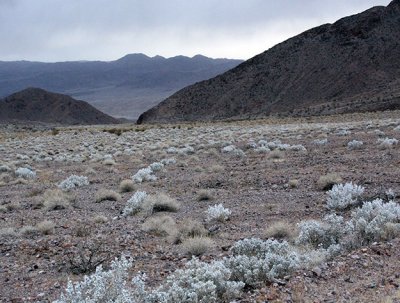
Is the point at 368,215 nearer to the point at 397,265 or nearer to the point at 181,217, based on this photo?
the point at 397,265

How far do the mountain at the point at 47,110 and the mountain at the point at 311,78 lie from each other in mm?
53034

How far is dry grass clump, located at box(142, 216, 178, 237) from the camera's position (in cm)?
955

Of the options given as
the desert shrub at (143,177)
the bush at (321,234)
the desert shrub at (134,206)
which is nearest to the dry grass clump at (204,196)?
the desert shrub at (134,206)

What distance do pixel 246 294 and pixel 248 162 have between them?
1419 cm

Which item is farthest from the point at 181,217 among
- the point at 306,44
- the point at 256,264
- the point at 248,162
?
the point at 306,44

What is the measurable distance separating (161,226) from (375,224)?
4.09 metres

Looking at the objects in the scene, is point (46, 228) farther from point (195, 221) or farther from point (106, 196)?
point (106, 196)

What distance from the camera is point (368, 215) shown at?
27.3 feet

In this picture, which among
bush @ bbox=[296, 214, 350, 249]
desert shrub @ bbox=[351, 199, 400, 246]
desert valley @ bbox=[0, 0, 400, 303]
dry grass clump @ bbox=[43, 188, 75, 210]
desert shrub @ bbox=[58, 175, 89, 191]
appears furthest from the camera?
desert shrub @ bbox=[58, 175, 89, 191]

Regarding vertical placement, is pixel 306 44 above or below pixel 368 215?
above

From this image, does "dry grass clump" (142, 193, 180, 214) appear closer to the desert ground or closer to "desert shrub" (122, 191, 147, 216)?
the desert ground

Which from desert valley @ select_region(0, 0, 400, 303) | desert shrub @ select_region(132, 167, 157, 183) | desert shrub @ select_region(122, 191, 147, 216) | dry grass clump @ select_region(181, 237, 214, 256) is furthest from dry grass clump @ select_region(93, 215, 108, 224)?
desert shrub @ select_region(132, 167, 157, 183)

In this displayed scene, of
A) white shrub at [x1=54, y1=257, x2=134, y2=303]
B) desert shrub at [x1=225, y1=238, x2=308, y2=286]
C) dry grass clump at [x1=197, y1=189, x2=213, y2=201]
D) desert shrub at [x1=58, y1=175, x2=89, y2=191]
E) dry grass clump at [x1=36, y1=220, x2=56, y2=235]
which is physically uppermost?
white shrub at [x1=54, y1=257, x2=134, y2=303]

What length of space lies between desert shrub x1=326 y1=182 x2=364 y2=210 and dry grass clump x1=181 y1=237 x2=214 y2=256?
343 centimetres
